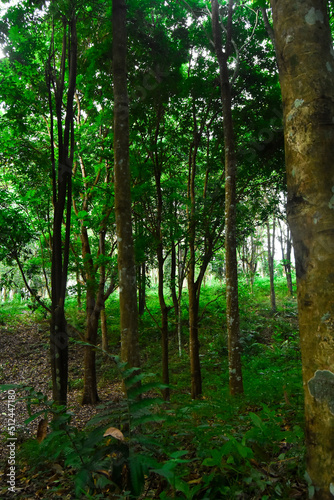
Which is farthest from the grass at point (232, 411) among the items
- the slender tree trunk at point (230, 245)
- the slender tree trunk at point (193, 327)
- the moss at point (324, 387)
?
the moss at point (324, 387)

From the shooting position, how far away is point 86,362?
973cm

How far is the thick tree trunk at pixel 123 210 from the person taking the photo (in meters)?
4.67

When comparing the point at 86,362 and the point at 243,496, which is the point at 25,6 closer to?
the point at 243,496

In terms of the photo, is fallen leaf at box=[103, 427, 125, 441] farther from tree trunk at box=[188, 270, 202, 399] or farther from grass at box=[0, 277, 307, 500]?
tree trunk at box=[188, 270, 202, 399]

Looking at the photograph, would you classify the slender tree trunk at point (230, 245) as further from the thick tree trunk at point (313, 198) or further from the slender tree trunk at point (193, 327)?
the thick tree trunk at point (313, 198)

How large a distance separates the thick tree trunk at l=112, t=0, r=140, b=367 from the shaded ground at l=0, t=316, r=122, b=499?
2.87 meters

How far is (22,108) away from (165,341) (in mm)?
6387

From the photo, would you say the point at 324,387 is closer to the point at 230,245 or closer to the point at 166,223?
the point at 230,245

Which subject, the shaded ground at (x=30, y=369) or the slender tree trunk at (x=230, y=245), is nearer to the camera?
the slender tree trunk at (x=230, y=245)

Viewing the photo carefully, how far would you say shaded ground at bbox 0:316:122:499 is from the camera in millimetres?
8175

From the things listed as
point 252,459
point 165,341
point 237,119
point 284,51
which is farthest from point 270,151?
point 252,459

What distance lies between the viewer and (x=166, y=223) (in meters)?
8.56

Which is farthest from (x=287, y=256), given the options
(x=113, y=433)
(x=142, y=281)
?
(x=113, y=433)

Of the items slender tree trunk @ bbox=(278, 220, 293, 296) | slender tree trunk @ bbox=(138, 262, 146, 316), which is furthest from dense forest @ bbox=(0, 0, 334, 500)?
slender tree trunk @ bbox=(278, 220, 293, 296)
